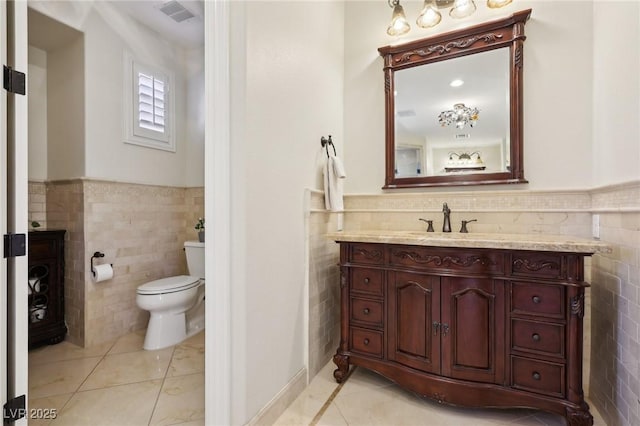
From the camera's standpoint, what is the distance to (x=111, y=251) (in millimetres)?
2514

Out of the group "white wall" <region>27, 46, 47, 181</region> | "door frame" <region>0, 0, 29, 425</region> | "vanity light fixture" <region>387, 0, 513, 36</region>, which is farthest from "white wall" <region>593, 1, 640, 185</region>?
"white wall" <region>27, 46, 47, 181</region>

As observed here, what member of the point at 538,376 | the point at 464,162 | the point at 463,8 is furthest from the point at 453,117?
the point at 538,376

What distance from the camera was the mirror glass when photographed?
6.67ft

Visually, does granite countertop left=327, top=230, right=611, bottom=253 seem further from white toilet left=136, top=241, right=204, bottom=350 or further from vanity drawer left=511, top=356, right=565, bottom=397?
white toilet left=136, top=241, right=204, bottom=350

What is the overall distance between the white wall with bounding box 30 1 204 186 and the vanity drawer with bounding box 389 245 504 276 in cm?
240

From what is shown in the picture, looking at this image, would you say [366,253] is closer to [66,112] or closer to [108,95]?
[108,95]

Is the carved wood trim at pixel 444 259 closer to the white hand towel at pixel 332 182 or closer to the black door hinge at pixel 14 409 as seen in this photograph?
A: the white hand towel at pixel 332 182

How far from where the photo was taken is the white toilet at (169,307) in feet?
7.63

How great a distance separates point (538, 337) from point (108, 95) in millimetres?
3418

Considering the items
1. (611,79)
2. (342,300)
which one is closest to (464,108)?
(611,79)

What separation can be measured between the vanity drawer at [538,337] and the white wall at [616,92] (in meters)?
0.79

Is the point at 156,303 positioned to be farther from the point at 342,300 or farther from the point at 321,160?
the point at 321,160

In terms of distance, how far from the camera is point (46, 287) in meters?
2.35

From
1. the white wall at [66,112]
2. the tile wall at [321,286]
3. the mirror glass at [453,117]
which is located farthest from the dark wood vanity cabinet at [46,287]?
the mirror glass at [453,117]
